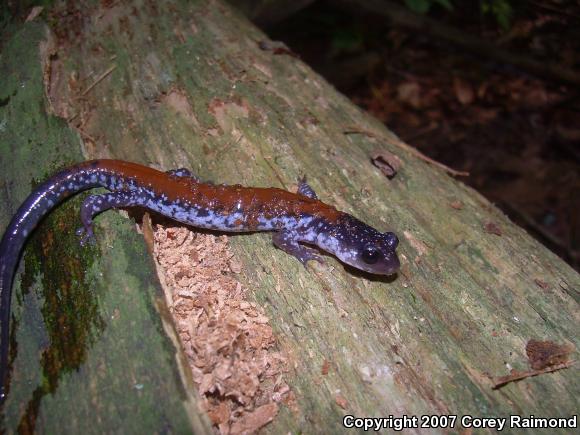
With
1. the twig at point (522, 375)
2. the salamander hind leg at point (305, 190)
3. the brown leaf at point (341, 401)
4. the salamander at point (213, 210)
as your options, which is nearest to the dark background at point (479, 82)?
the salamander hind leg at point (305, 190)

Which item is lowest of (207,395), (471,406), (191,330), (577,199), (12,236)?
(577,199)

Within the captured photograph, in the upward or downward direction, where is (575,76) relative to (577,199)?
upward

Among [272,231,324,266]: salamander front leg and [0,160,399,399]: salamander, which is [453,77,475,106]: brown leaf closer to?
[0,160,399,399]: salamander

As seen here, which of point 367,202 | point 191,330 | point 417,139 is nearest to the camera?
point 191,330

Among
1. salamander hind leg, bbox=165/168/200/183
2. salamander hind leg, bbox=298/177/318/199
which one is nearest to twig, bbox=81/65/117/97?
salamander hind leg, bbox=165/168/200/183

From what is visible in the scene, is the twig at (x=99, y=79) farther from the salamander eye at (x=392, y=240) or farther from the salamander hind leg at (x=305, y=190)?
the salamander eye at (x=392, y=240)

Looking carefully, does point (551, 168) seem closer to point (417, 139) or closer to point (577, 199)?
point (577, 199)

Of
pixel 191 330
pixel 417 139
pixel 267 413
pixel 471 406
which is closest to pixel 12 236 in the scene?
pixel 191 330
